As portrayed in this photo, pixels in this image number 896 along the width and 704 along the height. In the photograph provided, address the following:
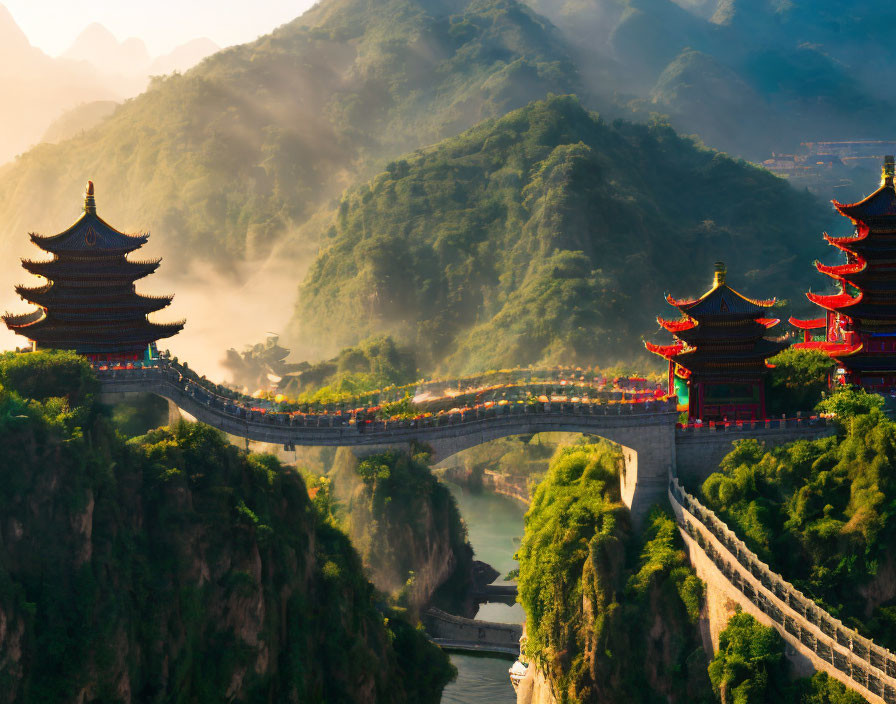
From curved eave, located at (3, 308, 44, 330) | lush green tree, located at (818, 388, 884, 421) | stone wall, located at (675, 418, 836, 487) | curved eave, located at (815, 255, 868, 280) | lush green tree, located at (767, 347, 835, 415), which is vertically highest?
curved eave, located at (815, 255, 868, 280)

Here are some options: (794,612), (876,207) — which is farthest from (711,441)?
(876,207)

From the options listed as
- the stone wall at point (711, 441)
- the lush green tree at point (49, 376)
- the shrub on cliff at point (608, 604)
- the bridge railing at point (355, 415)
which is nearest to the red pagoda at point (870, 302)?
the stone wall at point (711, 441)

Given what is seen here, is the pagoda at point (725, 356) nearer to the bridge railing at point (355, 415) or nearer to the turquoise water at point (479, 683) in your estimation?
the bridge railing at point (355, 415)

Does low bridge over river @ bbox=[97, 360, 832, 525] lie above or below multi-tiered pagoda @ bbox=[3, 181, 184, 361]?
below

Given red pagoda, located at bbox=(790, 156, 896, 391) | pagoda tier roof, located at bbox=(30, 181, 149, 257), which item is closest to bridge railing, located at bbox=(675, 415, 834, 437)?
A: red pagoda, located at bbox=(790, 156, 896, 391)

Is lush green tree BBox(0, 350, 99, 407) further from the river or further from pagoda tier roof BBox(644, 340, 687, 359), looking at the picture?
pagoda tier roof BBox(644, 340, 687, 359)

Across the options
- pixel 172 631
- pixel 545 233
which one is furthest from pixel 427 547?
pixel 545 233
